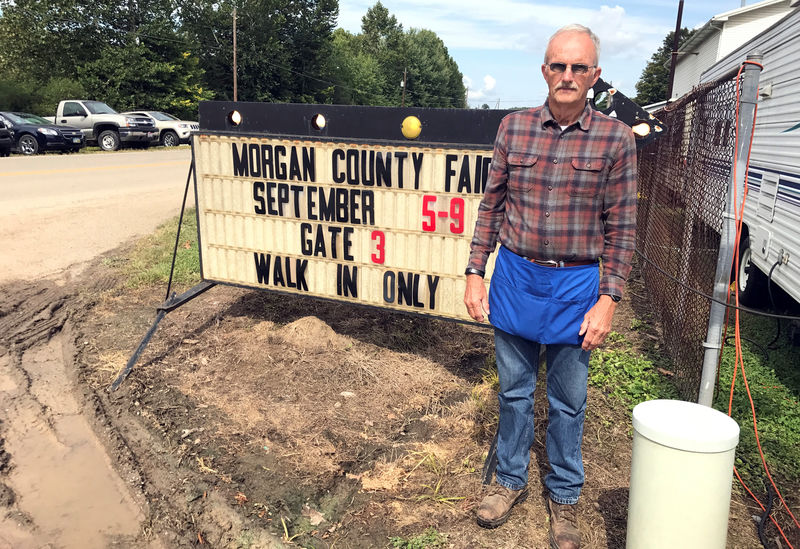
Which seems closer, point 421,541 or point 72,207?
point 421,541

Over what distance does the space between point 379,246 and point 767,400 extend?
2.99 m

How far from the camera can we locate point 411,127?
393cm

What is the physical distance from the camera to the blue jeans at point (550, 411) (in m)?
2.69

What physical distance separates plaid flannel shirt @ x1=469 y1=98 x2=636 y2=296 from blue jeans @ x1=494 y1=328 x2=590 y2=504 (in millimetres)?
403

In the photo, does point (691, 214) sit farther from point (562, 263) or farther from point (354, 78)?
point (354, 78)

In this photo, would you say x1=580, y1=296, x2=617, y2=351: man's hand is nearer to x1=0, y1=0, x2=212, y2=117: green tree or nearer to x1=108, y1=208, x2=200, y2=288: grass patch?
x1=108, y1=208, x2=200, y2=288: grass patch

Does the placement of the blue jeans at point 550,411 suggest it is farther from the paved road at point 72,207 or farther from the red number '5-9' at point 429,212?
the paved road at point 72,207

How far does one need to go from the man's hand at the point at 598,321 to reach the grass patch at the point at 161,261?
504 centimetres

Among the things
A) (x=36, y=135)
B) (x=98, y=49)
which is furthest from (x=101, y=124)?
(x=98, y=49)

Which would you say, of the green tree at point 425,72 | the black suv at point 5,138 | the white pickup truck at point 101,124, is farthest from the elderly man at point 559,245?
the green tree at point 425,72

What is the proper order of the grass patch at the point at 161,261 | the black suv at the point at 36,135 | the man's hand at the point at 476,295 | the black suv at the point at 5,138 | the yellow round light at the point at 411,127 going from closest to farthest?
the man's hand at the point at 476,295
the yellow round light at the point at 411,127
the grass patch at the point at 161,261
the black suv at the point at 5,138
the black suv at the point at 36,135

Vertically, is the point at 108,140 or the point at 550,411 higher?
the point at 108,140

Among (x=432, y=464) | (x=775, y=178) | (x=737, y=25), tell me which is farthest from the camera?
(x=737, y=25)

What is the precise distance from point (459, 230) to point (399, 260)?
20.4 inches
